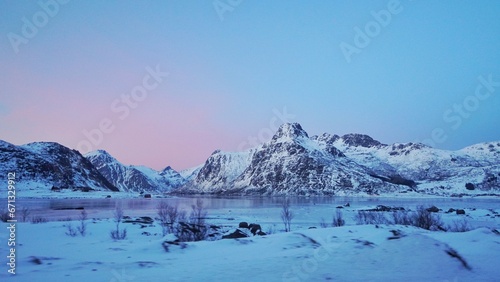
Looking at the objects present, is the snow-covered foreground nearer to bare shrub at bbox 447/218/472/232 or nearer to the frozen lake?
bare shrub at bbox 447/218/472/232

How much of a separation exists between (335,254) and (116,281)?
23.2ft

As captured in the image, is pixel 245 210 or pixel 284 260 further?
pixel 245 210

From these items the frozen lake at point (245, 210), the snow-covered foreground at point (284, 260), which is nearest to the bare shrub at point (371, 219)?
the frozen lake at point (245, 210)

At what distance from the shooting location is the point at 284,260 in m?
11.2

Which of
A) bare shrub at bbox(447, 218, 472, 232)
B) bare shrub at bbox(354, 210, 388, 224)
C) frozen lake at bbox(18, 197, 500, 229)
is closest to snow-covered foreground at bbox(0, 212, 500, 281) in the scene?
bare shrub at bbox(447, 218, 472, 232)

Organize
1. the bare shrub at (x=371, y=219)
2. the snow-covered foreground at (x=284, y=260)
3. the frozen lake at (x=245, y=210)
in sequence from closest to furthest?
the snow-covered foreground at (x=284, y=260) < the bare shrub at (x=371, y=219) < the frozen lake at (x=245, y=210)

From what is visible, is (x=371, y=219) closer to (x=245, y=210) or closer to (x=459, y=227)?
(x=459, y=227)

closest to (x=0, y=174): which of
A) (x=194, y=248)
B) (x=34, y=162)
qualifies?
(x=34, y=162)

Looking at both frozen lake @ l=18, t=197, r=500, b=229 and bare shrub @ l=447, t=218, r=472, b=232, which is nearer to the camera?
bare shrub @ l=447, t=218, r=472, b=232

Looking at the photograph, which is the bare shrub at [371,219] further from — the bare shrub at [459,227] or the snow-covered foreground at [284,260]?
the snow-covered foreground at [284,260]

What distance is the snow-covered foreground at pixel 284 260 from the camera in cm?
952

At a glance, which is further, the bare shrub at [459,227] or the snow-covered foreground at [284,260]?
the bare shrub at [459,227]

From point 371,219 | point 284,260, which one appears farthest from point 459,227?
point 284,260

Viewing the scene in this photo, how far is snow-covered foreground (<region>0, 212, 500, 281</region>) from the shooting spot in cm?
952
